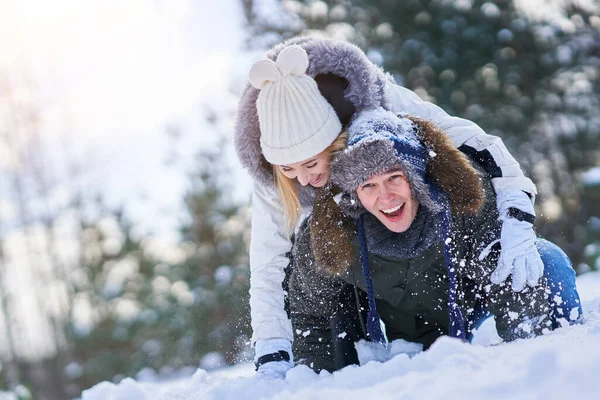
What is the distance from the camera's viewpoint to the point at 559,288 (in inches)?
95.5

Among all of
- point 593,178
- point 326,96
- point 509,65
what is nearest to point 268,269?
point 326,96

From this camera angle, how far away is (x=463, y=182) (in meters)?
2.43

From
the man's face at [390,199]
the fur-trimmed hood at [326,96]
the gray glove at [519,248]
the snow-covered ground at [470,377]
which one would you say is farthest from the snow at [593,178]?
the snow-covered ground at [470,377]

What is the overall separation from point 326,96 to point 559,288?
111cm

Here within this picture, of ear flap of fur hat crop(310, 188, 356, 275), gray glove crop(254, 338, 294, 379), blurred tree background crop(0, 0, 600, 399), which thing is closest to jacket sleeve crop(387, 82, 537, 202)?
ear flap of fur hat crop(310, 188, 356, 275)

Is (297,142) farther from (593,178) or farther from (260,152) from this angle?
(593,178)

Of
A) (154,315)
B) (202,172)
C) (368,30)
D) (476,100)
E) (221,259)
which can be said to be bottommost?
(154,315)

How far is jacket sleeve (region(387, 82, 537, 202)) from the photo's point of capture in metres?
2.53

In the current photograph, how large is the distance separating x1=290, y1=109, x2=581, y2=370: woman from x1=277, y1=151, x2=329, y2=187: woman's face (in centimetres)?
7

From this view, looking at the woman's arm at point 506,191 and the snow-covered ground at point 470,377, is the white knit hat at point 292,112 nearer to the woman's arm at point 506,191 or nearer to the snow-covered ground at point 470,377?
the woman's arm at point 506,191

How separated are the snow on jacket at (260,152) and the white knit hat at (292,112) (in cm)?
9

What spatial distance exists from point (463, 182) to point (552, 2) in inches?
313

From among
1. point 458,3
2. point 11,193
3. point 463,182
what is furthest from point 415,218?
point 11,193

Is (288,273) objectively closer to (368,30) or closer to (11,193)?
(368,30)
